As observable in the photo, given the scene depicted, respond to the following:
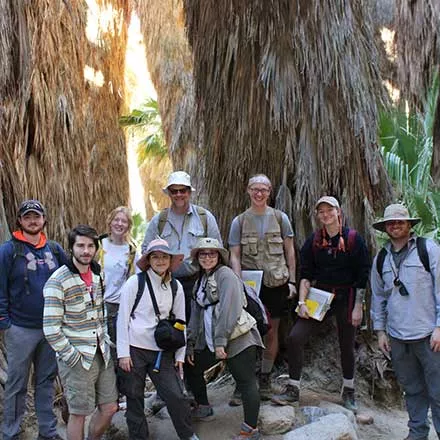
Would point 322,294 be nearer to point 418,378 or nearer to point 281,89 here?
point 418,378

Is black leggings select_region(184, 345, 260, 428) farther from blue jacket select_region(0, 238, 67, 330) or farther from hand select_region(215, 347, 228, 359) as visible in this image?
blue jacket select_region(0, 238, 67, 330)

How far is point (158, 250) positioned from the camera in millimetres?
4172

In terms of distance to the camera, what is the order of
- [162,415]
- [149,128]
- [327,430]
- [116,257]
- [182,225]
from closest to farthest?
[327,430] < [182,225] < [116,257] < [162,415] < [149,128]

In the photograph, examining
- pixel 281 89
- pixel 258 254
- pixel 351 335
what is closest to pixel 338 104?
pixel 281 89

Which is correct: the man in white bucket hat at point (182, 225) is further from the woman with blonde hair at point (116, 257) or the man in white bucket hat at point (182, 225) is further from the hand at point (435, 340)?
the hand at point (435, 340)

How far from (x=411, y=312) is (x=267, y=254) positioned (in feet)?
4.50

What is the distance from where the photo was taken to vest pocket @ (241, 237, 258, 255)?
201 inches

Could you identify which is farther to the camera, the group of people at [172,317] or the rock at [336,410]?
the rock at [336,410]

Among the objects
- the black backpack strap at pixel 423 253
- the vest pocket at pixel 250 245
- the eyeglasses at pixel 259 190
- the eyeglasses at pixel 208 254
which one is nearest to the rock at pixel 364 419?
the black backpack strap at pixel 423 253

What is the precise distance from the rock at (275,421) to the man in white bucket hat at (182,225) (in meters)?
1.17

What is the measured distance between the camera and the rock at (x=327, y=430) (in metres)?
4.38

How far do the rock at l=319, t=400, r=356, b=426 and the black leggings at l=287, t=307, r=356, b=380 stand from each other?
13.1 inches

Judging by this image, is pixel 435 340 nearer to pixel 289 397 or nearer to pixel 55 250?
pixel 289 397

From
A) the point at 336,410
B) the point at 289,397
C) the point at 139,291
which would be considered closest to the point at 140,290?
the point at 139,291
